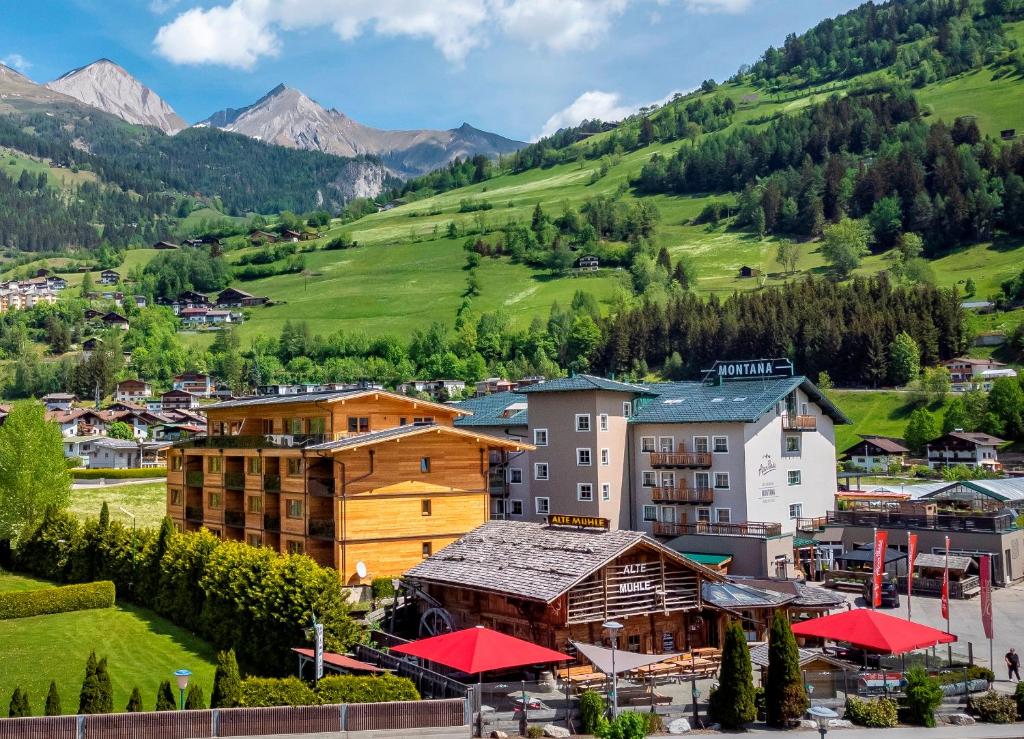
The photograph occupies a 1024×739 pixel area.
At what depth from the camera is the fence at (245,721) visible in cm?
2750

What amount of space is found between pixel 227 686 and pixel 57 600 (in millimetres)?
24371

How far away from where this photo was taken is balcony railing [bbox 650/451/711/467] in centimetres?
6284

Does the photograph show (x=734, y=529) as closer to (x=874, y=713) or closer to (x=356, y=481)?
(x=356, y=481)

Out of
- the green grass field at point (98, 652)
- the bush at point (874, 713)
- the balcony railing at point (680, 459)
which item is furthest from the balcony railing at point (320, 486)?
the bush at point (874, 713)

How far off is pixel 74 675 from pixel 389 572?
51.1ft

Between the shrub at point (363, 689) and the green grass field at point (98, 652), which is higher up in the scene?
the shrub at point (363, 689)

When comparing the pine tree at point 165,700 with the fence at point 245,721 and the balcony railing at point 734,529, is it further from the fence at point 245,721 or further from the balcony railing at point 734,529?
the balcony railing at point 734,529

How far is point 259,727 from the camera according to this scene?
92.8 feet

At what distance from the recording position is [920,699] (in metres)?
31.3

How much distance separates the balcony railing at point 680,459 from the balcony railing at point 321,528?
23.1 meters

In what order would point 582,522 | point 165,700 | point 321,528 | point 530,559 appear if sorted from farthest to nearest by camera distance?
point 321,528, point 582,522, point 530,559, point 165,700

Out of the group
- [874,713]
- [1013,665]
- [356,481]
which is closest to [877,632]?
[874,713]

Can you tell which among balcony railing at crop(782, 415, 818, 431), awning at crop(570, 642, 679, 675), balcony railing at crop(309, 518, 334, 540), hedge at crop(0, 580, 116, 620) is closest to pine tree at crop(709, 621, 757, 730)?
awning at crop(570, 642, 679, 675)

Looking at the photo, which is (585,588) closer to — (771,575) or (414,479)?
(414,479)
